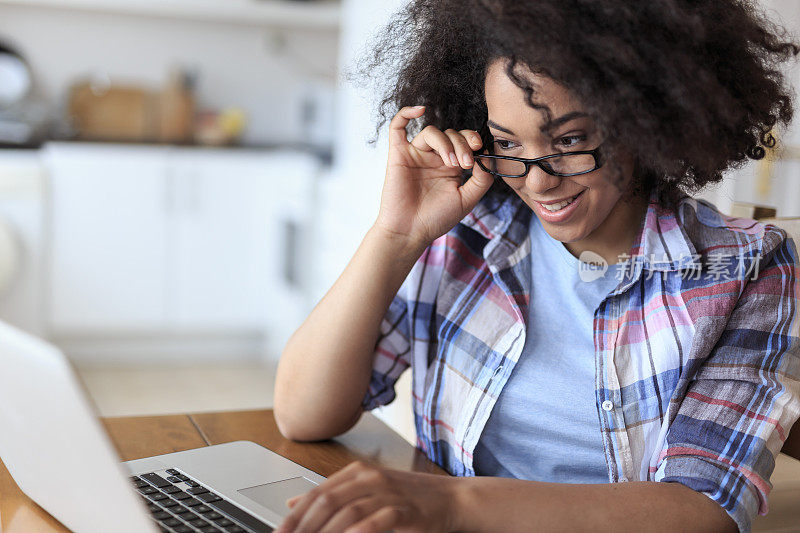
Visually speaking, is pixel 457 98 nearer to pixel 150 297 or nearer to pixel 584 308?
pixel 584 308

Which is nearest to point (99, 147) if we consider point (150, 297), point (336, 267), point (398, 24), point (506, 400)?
point (150, 297)

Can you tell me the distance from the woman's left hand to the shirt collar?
46 cm

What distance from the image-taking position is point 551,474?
3.70 feet

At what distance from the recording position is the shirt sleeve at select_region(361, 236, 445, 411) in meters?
1.22

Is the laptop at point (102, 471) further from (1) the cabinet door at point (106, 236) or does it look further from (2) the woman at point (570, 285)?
(1) the cabinet door at point (106, 236)

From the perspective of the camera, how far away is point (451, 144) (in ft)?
3.80

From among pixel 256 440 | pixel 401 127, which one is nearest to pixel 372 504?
pixel 256 440

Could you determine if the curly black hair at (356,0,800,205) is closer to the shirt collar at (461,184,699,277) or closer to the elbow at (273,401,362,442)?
the shirt collar at (461,184,699,277)

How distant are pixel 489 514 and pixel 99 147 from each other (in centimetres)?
311

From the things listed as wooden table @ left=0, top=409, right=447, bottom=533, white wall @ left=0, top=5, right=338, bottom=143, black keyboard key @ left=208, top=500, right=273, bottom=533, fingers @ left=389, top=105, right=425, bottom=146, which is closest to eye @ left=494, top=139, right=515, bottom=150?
fingers @ left=389, top=105, right=425, bottom=146

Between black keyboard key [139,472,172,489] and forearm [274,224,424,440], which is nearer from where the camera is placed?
black keyboard key [139,472,172,489]

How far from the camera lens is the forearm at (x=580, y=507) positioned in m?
0.83

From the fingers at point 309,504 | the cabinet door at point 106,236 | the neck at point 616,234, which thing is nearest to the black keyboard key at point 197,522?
the fingers at point 309,504

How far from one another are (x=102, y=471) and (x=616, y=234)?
758mm
